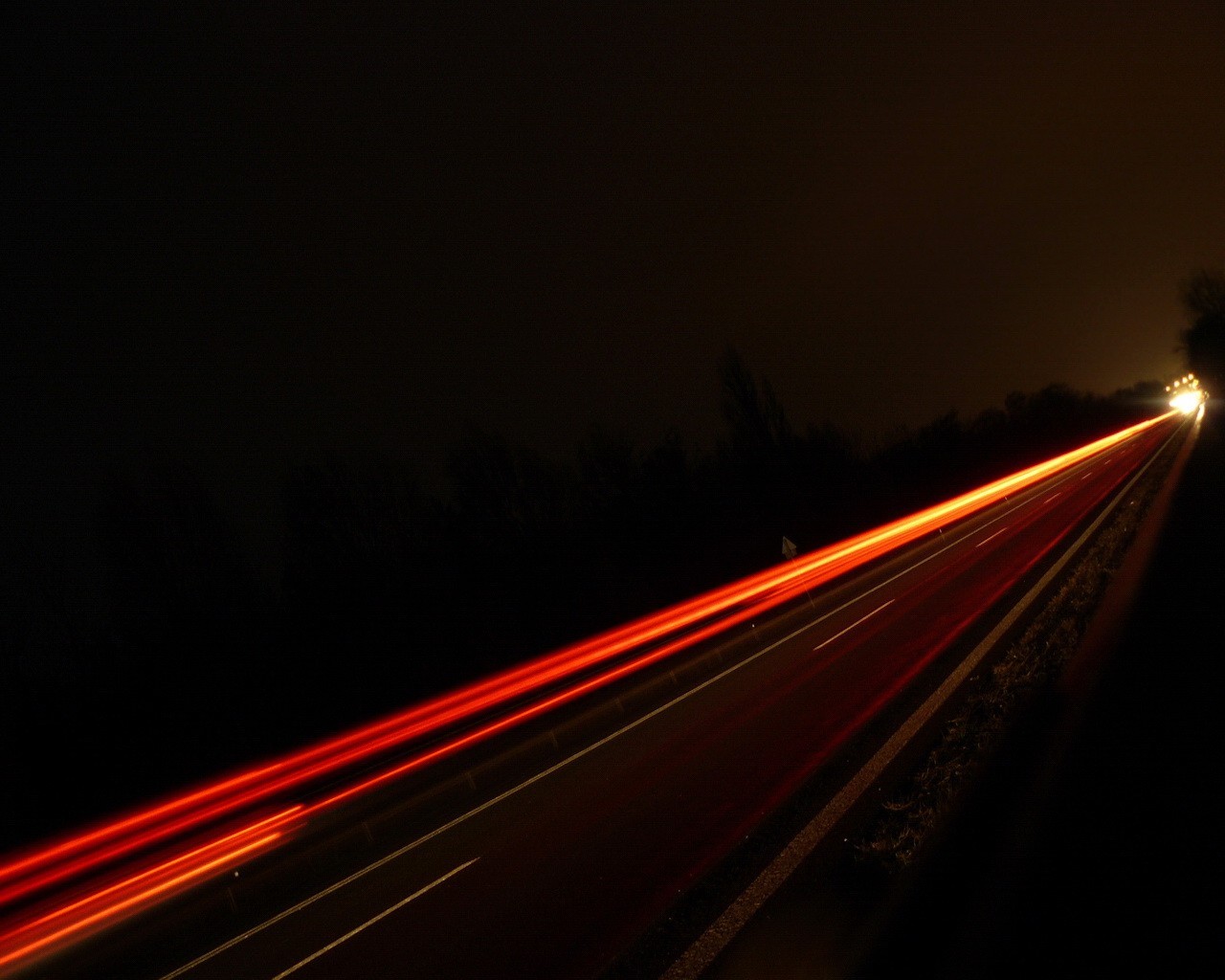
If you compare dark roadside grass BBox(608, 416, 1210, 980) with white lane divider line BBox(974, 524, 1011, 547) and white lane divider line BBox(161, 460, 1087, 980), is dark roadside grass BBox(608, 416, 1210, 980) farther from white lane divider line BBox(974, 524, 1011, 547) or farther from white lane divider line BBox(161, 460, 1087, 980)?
white lane divider line BBox(974, 524, 1011, 547)

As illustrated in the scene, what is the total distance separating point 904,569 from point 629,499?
68.4 ft

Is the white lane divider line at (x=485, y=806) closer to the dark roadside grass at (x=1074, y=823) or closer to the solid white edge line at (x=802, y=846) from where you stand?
the solid white edge line at (x=802, y=846)

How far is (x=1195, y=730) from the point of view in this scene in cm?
535

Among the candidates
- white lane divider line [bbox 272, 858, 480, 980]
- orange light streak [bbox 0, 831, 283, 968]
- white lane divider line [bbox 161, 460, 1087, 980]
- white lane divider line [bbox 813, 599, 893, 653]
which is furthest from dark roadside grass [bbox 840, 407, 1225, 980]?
orange light streak [bbox 0, 831, 283, 968]

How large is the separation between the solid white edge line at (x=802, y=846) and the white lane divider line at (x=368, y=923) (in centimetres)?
334

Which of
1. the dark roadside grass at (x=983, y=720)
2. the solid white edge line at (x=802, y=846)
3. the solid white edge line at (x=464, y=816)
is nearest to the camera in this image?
the solid white edge line at (x=802, y=846)

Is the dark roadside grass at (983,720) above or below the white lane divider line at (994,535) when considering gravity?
above

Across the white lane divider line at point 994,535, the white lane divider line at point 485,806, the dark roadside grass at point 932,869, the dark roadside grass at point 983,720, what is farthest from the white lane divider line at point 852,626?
the white lane divider line at point 994,535

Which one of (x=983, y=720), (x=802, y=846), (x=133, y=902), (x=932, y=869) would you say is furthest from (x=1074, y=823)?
(x=133, y=902)

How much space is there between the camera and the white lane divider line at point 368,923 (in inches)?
240

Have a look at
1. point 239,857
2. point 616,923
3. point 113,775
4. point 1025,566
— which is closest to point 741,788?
point 616,923

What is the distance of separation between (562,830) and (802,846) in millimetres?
2954

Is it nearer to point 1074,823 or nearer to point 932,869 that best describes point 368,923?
point 932,869

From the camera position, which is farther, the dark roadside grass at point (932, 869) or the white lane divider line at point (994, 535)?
the white lane divider line at point (994, 535)
